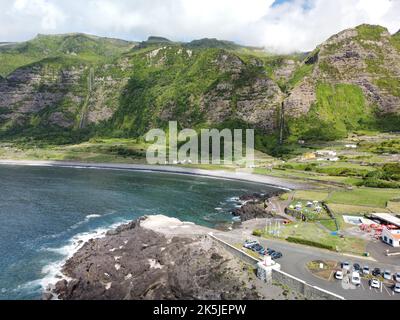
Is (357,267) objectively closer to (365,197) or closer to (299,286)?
(299,286)

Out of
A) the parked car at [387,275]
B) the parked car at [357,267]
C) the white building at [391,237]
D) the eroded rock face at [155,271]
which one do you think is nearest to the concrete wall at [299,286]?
the eroded rock face at [155,271]

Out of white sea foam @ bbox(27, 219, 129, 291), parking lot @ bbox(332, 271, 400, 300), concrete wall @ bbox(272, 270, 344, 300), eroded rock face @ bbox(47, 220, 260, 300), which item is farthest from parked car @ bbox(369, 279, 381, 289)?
white sea foam @ bbox(27, 219, 129, 291)

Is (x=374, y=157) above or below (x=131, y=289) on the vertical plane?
above

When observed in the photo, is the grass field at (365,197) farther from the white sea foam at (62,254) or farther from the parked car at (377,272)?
the white sea foam at (62,254)

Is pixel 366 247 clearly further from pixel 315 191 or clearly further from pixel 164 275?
pixel 315 191
